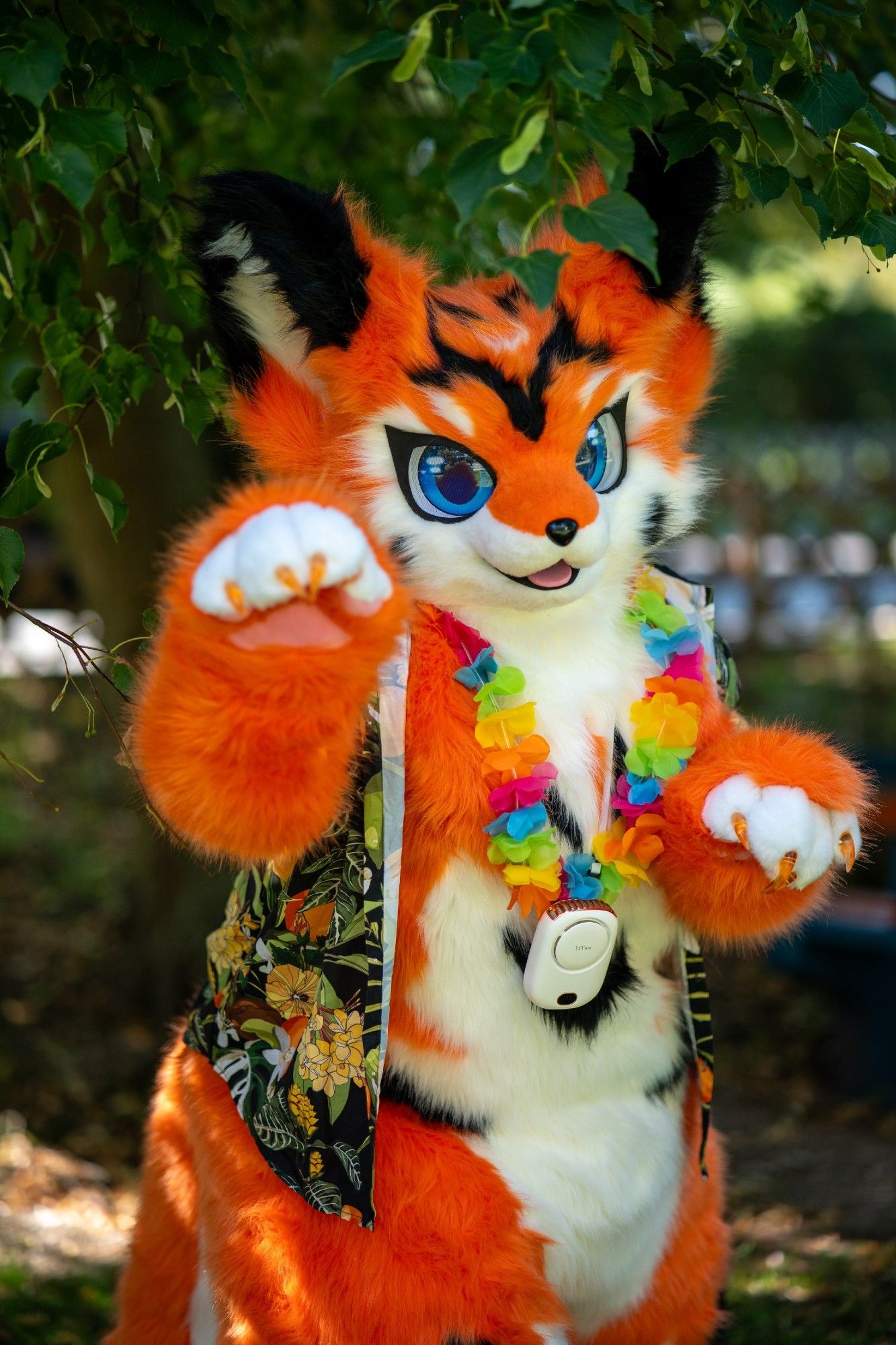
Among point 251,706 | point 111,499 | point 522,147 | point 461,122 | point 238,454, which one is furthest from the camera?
point 238,454

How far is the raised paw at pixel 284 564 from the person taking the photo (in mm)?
1297

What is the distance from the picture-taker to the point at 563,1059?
165cm

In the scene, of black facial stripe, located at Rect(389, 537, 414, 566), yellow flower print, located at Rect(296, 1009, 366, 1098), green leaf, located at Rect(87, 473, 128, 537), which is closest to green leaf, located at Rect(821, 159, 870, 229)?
black facial stripe, located at Rect(389, 537, 414, 566)

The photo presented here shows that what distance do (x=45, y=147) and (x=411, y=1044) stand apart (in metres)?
1.14

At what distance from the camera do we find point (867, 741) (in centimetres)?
627

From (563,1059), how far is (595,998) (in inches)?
3.4

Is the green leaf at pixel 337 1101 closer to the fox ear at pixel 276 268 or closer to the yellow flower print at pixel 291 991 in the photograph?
the yellow flower print at pixel 291 991

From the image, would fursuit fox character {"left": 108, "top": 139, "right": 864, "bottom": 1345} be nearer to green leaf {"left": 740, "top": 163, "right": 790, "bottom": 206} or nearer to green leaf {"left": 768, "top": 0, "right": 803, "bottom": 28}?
green leaf {"left": 740, "top": 163, "right": 790, "bottom": 206}

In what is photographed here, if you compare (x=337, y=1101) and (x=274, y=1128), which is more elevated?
(x=337, y=1101)

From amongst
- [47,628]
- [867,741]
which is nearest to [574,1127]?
[47,628]

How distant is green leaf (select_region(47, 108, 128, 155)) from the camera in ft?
4.92

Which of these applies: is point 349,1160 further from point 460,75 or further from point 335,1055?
point 460,75

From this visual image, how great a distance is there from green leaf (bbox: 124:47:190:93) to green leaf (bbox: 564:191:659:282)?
67 centimetres

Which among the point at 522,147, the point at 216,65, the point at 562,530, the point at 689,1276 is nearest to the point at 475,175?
the point at 522,147
